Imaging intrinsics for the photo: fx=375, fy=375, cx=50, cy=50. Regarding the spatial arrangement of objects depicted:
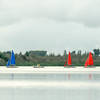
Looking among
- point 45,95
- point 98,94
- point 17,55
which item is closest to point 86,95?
point 98,94

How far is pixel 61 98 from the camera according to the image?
30484 millimetres

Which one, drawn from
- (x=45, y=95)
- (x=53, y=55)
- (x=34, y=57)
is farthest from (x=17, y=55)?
(x=45, y=95)

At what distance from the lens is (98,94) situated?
1292 inches

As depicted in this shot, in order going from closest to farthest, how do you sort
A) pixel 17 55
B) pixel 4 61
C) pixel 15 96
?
1. pixel 15 96
2. pixel 4 61
3. pixel 17 55

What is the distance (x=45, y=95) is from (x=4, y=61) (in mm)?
112488

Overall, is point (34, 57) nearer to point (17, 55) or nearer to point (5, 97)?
point (17, 55)

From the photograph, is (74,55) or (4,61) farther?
(74,55)

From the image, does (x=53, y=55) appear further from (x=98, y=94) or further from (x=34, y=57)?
(x=98, y=94)

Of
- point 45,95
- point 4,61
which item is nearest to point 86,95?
point 45,95

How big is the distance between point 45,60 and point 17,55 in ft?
40.9

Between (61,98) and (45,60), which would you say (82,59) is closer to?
(45,60)

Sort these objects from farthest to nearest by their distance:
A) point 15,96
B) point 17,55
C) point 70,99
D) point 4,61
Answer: point 17,55
point 4,61
point 15,96
point 70,99

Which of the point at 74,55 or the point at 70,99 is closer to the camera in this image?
the point at 70,99

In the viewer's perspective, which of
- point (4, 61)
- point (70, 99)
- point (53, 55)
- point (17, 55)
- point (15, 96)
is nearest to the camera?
point (70, 99)
